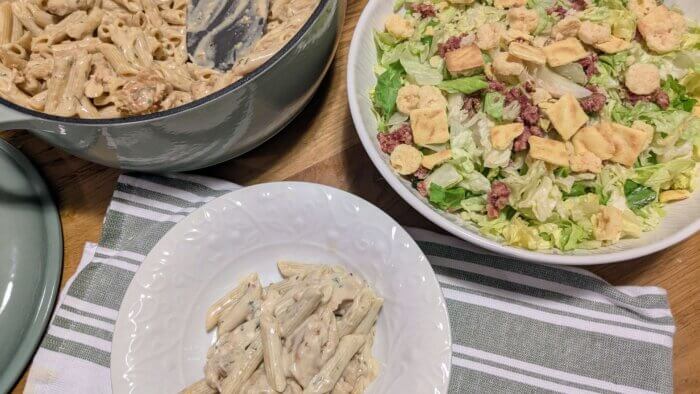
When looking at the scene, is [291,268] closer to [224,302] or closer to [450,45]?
[224,302]

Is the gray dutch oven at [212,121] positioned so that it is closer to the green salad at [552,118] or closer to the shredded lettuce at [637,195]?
the green salad at [552,118]

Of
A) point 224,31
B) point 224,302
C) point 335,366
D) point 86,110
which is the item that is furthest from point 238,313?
point 224,31

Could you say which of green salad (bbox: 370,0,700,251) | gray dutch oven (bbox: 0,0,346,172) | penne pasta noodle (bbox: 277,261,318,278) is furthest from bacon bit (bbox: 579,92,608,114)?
penne pasta noodle (bbox: 277,261,318,278)

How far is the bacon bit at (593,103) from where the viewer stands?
1.14 metres

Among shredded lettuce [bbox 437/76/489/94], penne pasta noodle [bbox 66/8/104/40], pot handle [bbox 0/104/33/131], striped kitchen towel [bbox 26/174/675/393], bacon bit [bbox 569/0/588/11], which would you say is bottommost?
striped kitchen towel [bbox 26/174/675/393]

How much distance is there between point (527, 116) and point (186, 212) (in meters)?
0.77

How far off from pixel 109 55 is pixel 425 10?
2.28ft

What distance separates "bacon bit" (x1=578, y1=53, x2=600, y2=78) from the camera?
3.89ft

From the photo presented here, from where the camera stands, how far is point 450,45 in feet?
4.01

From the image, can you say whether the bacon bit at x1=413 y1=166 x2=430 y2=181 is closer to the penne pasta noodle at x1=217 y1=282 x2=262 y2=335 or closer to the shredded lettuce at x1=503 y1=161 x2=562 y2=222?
the shredded lettuce at x1=503 y1=161 x2=562 y2=222

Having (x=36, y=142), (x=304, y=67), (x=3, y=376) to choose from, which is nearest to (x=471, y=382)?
(x=304, y=67)

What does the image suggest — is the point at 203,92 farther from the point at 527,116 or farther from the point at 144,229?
the point at 527,116

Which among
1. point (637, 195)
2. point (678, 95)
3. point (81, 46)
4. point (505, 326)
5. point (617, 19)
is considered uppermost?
point (81, 46)

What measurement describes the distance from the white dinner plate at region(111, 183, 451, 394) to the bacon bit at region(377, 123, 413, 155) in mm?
123
